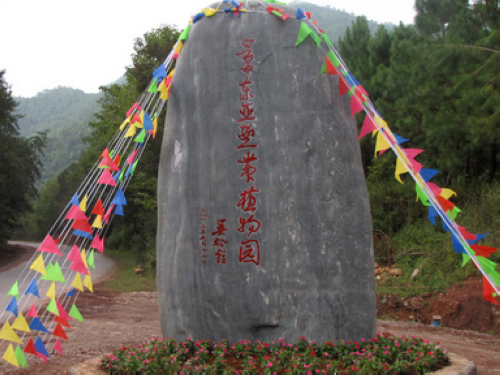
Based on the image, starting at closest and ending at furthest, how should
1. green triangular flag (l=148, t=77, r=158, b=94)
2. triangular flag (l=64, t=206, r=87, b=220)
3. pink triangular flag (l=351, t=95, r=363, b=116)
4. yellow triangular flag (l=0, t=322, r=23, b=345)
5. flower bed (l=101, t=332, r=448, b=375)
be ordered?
flower bed (l=101, t=332, r=448, b=375), yellow triangular flag (l=0, t=322, r=23, b=345), triangular flag (l=64, t=206, r=87, b=220), pink triangular flag (l=351, t=95, r=363, b=116), green triangular flag (l=148, t=77, r=158, b=94)

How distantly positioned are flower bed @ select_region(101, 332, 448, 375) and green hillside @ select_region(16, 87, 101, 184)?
52.3 meters

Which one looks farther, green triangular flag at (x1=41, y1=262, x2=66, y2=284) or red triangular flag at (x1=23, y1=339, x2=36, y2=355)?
red triangular flag at (x1=23, y1=339, x2=36, y2=355)

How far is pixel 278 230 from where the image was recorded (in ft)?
13.0

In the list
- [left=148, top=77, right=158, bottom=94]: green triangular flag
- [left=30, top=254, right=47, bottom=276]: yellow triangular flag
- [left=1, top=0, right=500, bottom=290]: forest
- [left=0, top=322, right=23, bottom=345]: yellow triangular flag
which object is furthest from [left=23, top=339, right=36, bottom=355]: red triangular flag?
[left=1, top=0, right=500, bottom=290]: forest

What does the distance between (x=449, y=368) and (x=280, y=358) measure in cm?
134

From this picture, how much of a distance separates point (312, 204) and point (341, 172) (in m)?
0.39

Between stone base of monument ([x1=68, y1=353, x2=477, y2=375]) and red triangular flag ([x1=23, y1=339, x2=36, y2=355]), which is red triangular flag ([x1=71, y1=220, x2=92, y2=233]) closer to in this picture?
red triangular flag ([x1=23, y1=339, x2=36, y2=355])

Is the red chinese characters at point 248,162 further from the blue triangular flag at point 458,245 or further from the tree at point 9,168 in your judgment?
the tree at point 9,168

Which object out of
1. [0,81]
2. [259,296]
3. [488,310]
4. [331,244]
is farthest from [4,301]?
[0,81]

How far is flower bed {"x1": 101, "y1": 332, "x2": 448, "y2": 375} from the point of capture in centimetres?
339

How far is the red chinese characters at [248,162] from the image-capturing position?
3945 mm

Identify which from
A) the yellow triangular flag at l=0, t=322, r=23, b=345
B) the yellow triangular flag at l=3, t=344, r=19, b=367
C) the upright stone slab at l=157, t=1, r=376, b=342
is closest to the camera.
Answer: the yellow triangular flag at l=0, t=322, r=23, b=345

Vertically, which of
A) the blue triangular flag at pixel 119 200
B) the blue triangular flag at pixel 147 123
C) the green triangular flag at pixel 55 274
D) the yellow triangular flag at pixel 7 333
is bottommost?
the yellow triangular flag at pixel 7 333

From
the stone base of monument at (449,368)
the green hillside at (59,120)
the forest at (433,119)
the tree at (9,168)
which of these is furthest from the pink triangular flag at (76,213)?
the green hillside at (59,120)
